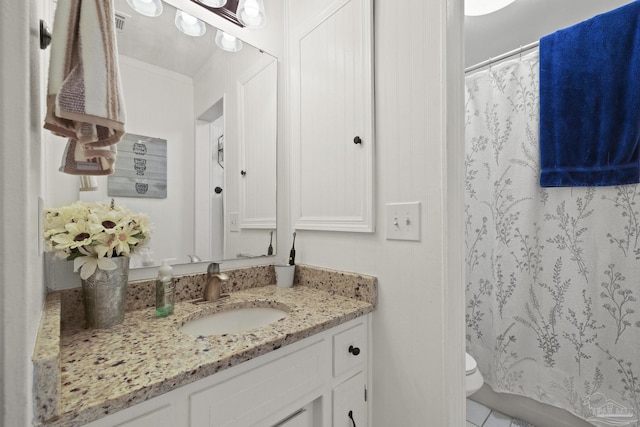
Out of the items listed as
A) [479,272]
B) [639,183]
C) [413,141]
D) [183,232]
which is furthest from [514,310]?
[183,232]

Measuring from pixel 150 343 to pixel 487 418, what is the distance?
1.87 m

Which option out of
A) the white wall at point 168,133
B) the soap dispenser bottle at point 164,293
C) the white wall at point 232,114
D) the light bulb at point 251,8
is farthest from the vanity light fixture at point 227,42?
the soap dispenser bottle at point 164,293

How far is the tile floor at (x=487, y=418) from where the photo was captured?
1.55m

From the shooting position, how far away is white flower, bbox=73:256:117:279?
69 cm

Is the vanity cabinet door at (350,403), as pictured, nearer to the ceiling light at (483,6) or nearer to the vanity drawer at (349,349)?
the vanity drawer at (349,349)

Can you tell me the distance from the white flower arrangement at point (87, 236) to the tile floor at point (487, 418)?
1.94m

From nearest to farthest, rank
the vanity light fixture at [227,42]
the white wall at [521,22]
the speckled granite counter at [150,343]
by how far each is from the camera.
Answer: the speckled granite counter at [150,343], the vanity light fixture at [227,42], the white wall at [521,22]

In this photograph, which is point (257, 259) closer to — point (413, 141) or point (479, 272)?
point (413, 141)

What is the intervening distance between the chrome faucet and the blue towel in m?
1.63

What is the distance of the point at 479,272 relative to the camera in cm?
169

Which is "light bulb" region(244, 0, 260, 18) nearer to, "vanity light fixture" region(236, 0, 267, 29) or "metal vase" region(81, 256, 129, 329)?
"vanity light fixture" region(236, 0, 267, 29)

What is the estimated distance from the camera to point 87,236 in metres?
0.70

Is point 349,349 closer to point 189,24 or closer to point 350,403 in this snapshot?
point 350,403

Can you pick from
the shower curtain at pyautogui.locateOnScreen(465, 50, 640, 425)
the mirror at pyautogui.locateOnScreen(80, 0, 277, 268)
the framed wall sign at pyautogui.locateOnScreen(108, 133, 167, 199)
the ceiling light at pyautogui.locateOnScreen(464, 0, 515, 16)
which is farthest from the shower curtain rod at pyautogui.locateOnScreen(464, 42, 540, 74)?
the framed wall sign at pyautogui.locateOnScreen(108, 133, 167, 199)
